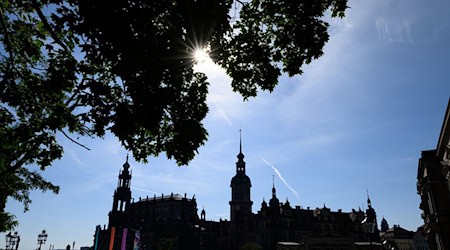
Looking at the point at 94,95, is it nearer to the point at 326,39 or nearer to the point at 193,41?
the point at 193,41

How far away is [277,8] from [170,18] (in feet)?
12.9

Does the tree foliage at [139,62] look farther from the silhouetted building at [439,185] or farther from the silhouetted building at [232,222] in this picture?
the silhouetted building at [232,222]

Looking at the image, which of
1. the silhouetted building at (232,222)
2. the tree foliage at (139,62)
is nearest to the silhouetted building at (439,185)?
the tree foliage at (139,62)

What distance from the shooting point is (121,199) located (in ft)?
354

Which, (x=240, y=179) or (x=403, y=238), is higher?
(x=240, y=179)

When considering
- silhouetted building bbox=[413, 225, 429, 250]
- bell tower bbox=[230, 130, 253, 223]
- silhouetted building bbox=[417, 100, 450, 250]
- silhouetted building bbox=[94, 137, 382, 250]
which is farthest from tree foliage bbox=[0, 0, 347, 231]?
silhouetted building bbox=[413, 225, 429, 250]

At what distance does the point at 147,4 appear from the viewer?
29.2 ft

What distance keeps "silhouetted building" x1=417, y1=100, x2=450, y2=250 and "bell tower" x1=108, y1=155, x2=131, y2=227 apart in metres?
95.5

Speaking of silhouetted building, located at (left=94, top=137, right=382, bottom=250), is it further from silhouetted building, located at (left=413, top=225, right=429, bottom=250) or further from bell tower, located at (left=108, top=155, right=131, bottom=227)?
silhouetted building, located at (left=413, top=225, right=429, bottom=250)

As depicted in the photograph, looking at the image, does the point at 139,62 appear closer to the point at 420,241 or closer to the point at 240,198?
the point at 240,198

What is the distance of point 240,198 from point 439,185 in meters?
65.7

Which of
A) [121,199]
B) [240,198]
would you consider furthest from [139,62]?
[121,199]

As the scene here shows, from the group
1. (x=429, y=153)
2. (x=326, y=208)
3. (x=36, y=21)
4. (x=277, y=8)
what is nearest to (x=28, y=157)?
Answer: (x=36, y=21)

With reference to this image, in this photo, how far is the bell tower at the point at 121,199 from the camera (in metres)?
106
